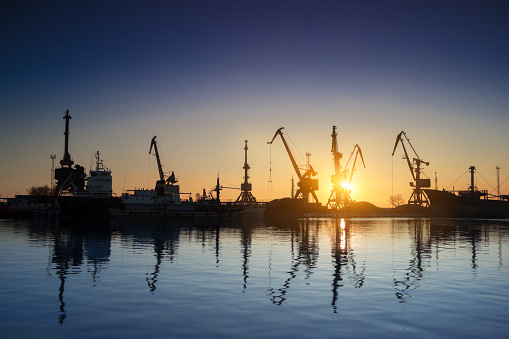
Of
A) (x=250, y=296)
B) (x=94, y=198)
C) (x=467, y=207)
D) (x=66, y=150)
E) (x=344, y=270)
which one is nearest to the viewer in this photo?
(x=250, y=296)

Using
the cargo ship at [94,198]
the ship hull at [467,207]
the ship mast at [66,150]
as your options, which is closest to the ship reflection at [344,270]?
the cargo ship at [94,198]

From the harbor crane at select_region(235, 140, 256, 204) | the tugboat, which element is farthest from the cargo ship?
the tugboat

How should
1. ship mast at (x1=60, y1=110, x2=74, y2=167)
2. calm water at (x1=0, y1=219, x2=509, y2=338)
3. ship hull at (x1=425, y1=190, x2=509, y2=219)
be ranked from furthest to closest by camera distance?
ship hull at (x1=425, y1=190, x2=509, y2=219) < ship mast at (x1=60, y1=110, x2=74, y2=167) < calm water at (x1=0, y1=219, x2=509, y2=338)

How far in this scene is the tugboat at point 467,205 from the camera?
506 feet

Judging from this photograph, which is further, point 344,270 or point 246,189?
point 246,189

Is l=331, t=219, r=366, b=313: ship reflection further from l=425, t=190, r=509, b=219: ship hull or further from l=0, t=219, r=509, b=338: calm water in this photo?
l=425, t=190, r=509, b=219: ship hull

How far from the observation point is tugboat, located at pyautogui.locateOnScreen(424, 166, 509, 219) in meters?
154

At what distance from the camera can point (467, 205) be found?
509 feet

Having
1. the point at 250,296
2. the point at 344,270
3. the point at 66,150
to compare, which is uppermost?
the point at 66,150

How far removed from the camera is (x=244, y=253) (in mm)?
31906

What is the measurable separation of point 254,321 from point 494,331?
23.6ft

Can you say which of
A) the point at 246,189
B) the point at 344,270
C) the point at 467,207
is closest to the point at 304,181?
the point at 246,189

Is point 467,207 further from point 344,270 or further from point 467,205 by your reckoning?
point 344,270

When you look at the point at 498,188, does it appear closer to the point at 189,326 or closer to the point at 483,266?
the point at 483,266
